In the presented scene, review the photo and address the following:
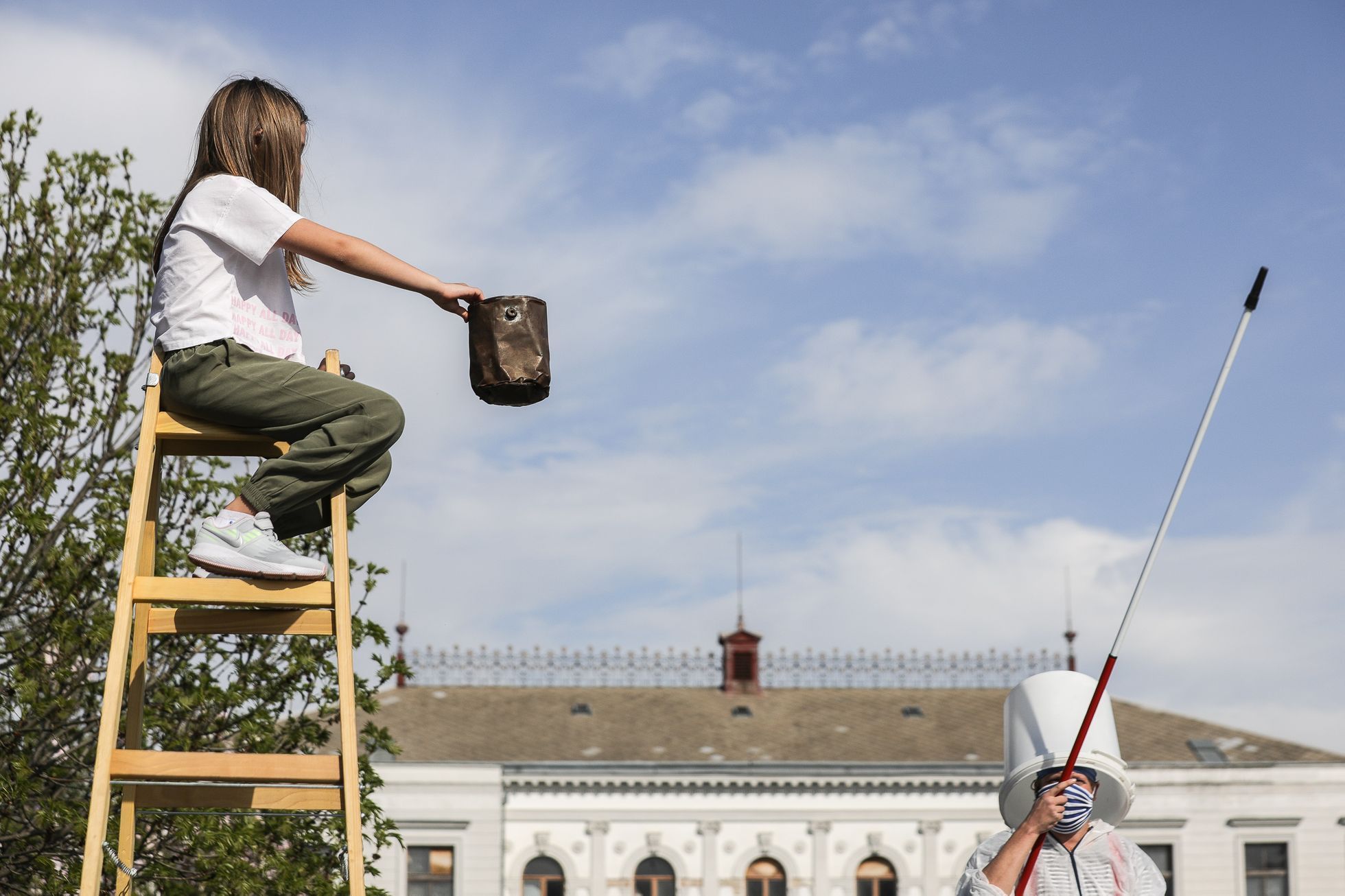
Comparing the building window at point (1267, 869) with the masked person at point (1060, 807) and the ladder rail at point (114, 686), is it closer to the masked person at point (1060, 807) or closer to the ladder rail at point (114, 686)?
the masked person at point (1060, 807)

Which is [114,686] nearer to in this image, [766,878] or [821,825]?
[821,825]

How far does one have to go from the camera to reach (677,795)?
3506 cm

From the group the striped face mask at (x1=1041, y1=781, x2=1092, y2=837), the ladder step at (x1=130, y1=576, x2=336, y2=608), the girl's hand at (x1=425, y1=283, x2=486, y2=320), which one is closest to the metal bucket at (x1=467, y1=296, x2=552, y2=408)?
the girl's hand at (x1=425, y1=283, x2=486, y2=320)

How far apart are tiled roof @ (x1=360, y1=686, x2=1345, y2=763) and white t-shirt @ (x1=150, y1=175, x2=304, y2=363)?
3112cm

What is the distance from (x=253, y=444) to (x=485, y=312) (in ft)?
2.45

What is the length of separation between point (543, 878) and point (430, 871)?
8.02 ft

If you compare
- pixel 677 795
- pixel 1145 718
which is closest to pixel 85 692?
pixel 677 795

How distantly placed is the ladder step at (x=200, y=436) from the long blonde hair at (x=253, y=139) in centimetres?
47

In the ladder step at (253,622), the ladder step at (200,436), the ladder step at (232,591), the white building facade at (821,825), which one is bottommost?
the white building facade at (821,825)

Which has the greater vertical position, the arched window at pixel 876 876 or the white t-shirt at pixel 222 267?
the white t-shirt at pixel 222 267

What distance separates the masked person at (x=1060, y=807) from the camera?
484cm

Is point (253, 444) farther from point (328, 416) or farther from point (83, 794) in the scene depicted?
point (83, 794)

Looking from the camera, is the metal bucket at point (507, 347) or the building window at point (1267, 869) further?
the building window at point (1267, 869)

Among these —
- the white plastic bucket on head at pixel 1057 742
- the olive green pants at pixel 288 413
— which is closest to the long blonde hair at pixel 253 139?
the olive green pants at pixel 288 413
